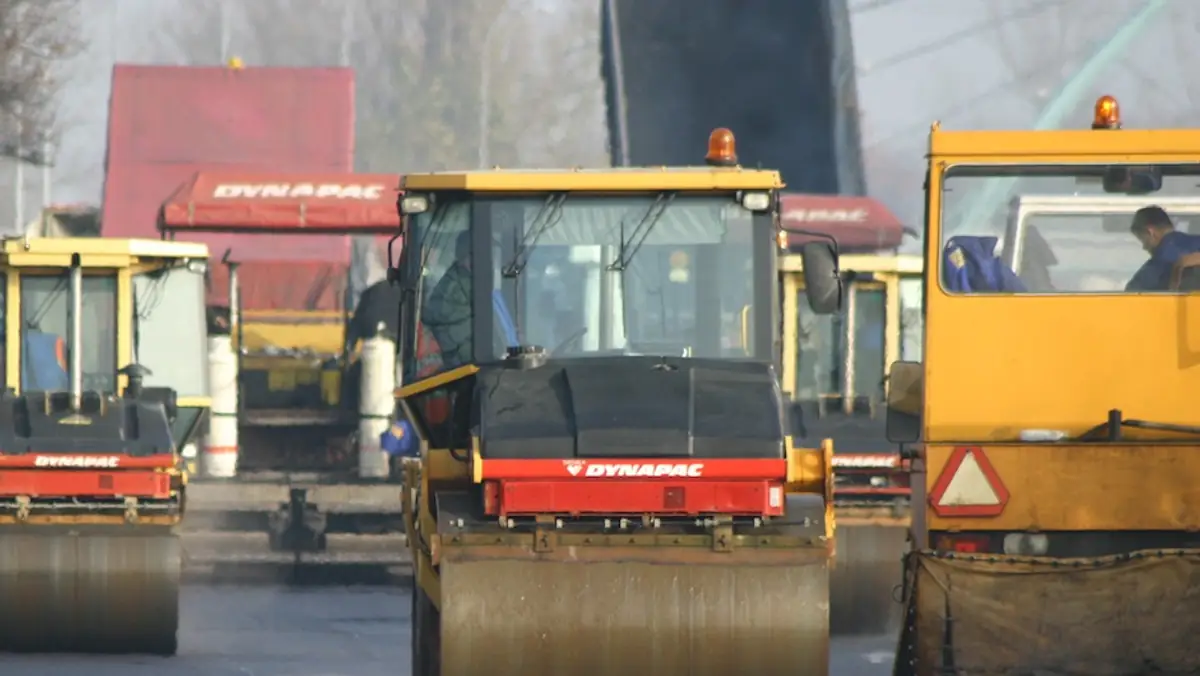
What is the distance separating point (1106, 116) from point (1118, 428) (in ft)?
4.80

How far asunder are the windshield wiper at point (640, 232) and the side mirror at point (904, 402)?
1.21 meters

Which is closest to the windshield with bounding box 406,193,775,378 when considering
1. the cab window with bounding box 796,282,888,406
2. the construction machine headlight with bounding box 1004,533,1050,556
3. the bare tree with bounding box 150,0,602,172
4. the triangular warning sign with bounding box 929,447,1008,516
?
the triangular warning sign with bounding box 929,447,1008,516

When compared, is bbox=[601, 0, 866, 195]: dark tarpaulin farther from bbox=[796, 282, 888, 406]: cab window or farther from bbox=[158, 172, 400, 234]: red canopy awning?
bbox=[796, 282, 888, 406]: cab window

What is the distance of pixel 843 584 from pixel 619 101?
19.6m

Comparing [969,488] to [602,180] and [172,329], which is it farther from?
[172,329]

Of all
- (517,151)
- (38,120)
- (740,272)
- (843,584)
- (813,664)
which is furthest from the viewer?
(517,151)

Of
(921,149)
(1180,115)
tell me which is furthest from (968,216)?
(1180,115)

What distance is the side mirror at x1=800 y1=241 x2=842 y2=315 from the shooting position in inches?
487

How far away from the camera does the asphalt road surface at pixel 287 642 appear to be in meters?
15.9

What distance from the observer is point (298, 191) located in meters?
27.2

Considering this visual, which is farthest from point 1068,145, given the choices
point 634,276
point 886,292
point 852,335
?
Result: point 886,292

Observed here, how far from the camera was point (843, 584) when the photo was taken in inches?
703

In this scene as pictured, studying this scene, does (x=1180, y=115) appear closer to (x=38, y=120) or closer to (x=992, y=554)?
(x=38, y=120)

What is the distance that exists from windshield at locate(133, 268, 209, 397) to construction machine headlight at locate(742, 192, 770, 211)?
21.1 ft
